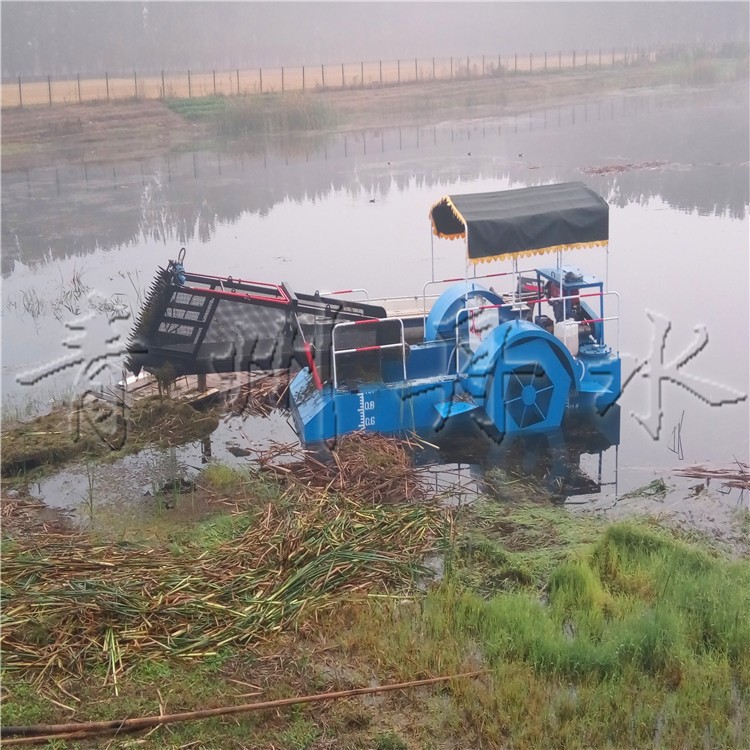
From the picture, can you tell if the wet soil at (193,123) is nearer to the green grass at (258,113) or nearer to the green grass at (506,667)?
the green grass at (258,113)

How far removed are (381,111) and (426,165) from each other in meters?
10.6

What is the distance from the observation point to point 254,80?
51.8 m

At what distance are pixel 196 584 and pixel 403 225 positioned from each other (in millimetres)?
16384

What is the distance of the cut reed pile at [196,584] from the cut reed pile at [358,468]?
524 mm

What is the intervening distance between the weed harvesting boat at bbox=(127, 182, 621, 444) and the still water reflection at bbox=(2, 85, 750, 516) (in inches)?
41.8

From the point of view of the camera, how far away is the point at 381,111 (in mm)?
39062

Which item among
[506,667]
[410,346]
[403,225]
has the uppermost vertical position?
[403,225]

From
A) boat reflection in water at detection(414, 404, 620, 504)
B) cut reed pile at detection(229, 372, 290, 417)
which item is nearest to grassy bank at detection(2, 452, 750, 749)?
boat reflection in water at detection(414, 404, 620, 504)

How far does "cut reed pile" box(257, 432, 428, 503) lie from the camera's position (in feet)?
29.0

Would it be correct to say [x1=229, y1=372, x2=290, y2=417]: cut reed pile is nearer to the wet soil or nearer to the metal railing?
the metal railing

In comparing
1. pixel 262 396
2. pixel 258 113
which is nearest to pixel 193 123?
pixel 258 113

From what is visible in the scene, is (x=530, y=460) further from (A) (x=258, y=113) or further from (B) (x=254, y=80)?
(B) (x=254, y=80)

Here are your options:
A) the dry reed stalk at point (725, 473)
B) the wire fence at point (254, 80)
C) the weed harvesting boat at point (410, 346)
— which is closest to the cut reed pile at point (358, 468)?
the weed harvesting boat at point (410, 346)

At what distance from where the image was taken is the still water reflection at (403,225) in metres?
13.4
